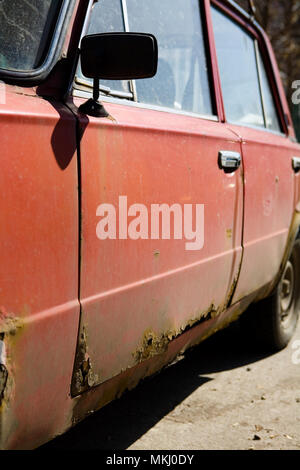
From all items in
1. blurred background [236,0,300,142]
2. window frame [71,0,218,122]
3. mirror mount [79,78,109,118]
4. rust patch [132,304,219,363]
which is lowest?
rust patch [132,304,219,363]

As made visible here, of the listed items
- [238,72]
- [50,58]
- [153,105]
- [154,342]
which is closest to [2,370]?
[154,342]

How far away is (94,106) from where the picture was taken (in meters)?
2.09

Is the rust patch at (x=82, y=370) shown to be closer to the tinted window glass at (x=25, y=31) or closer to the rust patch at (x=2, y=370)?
the rust patch at (x=2, y=370)

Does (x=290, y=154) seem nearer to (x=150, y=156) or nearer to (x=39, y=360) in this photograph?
(x=150, y=156)

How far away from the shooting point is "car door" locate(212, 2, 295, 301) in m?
3.35

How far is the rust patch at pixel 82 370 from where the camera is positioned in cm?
200

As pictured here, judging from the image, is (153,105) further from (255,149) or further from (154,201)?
(255,149)

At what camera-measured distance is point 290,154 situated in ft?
13.4

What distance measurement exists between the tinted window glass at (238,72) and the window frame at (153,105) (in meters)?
0.16

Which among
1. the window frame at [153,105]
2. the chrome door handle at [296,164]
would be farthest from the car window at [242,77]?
the chrome door handle at [296,164]

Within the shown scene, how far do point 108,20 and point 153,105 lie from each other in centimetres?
39

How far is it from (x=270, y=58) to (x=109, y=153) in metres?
2.77

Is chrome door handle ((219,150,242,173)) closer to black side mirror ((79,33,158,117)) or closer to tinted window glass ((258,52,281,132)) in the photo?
black side mirror ((79,33,158,117))

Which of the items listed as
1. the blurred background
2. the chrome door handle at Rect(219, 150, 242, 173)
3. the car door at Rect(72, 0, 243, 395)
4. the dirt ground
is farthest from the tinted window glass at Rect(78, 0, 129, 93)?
the blurred background
